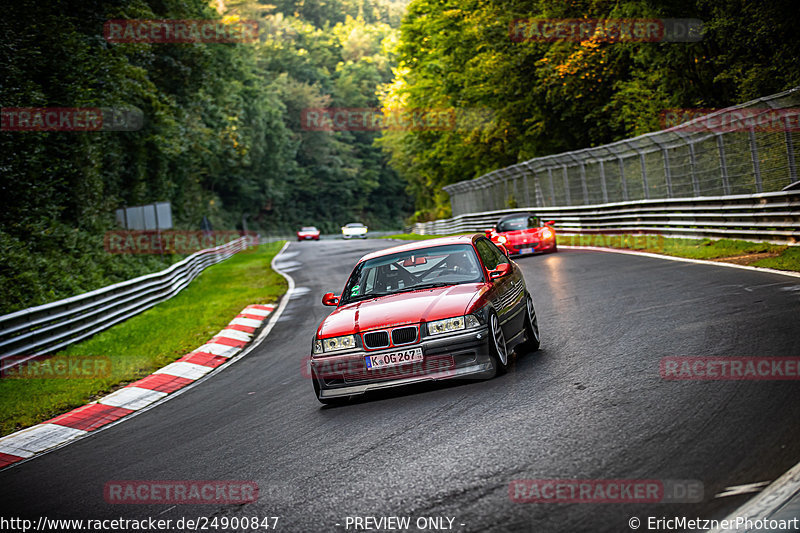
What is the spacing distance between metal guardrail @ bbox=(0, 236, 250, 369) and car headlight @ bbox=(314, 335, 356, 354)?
6515 mm

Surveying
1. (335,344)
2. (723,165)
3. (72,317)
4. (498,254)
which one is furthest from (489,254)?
(723,165)

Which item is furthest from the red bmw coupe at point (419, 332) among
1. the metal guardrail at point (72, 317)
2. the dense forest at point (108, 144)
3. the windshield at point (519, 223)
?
the windshield at point (519, 223)

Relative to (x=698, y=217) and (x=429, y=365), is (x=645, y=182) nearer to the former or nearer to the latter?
(x=698, y=217)

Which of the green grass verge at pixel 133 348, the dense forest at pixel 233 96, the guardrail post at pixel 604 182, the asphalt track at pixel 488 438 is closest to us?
the asphalt track at pixel 488 438

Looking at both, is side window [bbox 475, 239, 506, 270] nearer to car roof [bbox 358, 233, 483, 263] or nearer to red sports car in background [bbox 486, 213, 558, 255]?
car roof [bbox 358, 233, 483, 263]

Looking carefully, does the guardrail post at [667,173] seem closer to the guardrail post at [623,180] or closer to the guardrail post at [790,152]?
the guardrail post at [623,180]

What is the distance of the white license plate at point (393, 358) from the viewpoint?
702cm

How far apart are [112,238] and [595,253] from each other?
15286mm

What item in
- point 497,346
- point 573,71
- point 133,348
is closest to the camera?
point 497,346

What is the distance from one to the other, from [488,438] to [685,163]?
1842 centimetres

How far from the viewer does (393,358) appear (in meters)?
7.05

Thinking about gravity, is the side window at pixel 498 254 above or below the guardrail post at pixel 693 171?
below

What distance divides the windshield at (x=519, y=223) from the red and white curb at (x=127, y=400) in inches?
448

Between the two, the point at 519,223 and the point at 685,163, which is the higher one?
the point at 685,163
